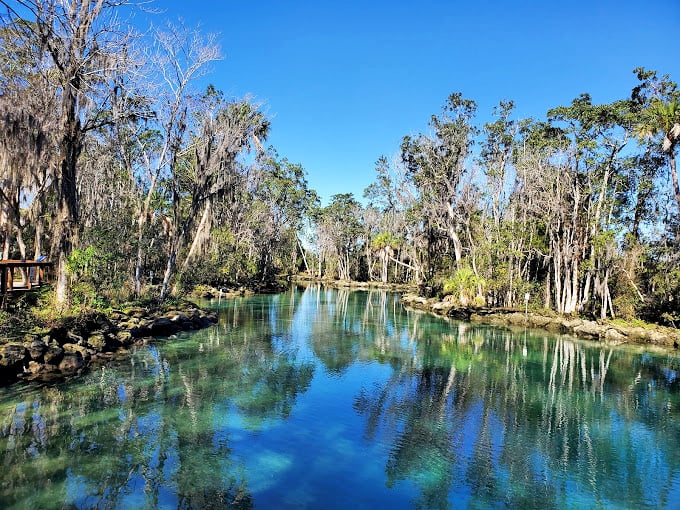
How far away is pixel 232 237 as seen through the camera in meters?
34.1

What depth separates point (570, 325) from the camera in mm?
21641

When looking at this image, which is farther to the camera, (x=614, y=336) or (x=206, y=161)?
(x=206, y=161)

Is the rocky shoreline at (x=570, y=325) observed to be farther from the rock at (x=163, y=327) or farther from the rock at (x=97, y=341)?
the rock at (x=97, y=341)

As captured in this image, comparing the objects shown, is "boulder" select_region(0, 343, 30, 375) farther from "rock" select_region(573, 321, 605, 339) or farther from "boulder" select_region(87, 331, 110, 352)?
"rock" select_region(573, 321, 605, 339)

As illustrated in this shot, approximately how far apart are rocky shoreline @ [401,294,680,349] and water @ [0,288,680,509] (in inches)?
161

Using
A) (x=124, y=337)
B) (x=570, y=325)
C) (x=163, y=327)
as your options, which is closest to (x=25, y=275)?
(x=124, y=337)

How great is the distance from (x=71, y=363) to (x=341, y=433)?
7.92 metres

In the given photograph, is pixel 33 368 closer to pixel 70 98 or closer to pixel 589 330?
pixel 70 98

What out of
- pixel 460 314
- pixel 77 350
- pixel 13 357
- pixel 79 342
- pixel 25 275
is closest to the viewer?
pixel 13 357

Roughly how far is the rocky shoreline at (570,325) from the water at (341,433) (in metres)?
4.08

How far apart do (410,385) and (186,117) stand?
52.2 feet

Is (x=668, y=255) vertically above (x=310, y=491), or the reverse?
(x=668, y=255)

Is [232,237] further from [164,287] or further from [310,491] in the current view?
[310,491]

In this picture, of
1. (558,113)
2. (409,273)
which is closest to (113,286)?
(558,113)
